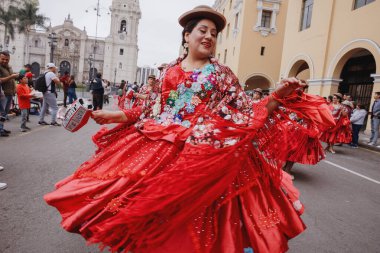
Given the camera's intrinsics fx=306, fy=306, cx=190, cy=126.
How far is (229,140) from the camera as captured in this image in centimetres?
166

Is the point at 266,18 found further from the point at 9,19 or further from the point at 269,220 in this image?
the point at 9,19

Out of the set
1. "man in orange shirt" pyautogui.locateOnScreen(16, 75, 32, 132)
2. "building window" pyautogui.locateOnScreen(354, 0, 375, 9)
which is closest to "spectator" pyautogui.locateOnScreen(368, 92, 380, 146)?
"building window" pyautogui.locateOnScreen(354, 0, 375, 9)

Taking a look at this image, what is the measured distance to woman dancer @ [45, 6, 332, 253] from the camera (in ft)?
5.27

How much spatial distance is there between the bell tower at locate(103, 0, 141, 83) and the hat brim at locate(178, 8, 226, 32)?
78782 mm

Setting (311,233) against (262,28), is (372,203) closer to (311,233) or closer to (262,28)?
(311,233)

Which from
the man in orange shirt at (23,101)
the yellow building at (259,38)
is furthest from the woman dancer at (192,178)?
the yellow building at (259,38)

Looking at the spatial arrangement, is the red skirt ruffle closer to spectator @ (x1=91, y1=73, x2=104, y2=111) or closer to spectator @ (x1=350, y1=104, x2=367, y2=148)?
spectator @ (x1=350, y1=104, x2=367, y2=148)

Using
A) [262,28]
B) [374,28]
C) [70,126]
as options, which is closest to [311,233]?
[70,126]

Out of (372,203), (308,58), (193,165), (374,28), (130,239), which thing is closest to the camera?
(193,165)

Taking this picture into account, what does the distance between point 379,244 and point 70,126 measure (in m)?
3.16

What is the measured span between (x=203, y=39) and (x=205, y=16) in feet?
0.57

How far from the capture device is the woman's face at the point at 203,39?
6.89 feet

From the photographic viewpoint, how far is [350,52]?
14.6 metres

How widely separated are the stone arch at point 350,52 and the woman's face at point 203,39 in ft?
43.2
